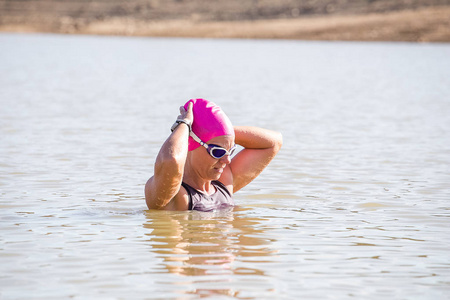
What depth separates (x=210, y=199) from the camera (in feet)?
20.7

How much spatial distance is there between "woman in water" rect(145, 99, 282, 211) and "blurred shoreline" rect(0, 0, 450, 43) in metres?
54.4

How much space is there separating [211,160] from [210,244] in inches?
24.3

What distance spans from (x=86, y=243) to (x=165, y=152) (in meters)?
1.02

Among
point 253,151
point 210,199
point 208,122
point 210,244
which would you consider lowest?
point 210,244

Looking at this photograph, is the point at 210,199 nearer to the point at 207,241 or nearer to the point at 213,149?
the point at 207,241

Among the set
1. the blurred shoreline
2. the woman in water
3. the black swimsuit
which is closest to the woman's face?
the woman in water

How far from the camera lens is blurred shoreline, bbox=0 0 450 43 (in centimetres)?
6316

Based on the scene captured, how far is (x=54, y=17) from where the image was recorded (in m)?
82.2

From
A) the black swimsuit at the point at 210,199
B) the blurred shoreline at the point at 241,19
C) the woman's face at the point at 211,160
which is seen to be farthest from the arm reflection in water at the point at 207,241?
the blurred shoreline at the point at 241,19

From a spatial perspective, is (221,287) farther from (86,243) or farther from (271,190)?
(271,190)

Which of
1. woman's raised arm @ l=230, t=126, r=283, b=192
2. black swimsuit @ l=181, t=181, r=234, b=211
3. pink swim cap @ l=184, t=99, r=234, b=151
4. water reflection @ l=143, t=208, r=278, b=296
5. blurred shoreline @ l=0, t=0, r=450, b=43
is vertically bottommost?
water reflection @ l=143, t=208, r=278, b=296

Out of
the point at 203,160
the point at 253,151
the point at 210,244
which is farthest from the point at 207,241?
the point at 253,151

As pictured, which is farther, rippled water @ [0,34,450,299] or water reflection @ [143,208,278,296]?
water reflection @ [143,208,278,296]

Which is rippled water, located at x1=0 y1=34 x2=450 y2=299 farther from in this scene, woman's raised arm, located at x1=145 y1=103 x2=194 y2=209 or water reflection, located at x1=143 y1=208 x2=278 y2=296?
woman's raised arm, located at x1=145 y1=103 x2=194 y2=209
